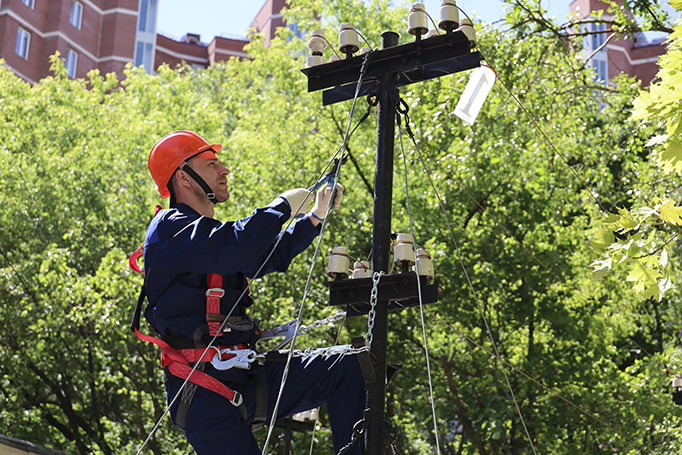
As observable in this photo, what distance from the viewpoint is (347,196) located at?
49.8 feet

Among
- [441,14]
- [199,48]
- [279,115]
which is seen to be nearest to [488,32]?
[441,14]

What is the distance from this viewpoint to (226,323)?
3.74m

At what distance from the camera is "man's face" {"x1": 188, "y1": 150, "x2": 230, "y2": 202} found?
165 inches

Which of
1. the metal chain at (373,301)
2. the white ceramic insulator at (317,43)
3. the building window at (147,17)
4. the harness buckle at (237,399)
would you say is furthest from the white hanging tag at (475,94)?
the building window at (147,17)

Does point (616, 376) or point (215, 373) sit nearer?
point (215, 373)

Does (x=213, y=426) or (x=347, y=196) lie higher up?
(x=347, y=196)

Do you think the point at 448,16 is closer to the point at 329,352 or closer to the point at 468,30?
the point at 468,30

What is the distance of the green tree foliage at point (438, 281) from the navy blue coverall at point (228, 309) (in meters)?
6.66

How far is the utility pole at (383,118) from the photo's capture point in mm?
3701

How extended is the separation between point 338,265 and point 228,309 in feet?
2.13

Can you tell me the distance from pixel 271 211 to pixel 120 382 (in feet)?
40.1

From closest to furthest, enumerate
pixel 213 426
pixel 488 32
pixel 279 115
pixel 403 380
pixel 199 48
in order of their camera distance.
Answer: pixel 213 426
pixel 488 32
pixel 403 380
pixel 279 115
pixel 199 48

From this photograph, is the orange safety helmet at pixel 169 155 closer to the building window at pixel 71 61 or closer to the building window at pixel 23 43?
the building window at pixel 23 43

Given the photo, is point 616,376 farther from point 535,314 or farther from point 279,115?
point 279,115
